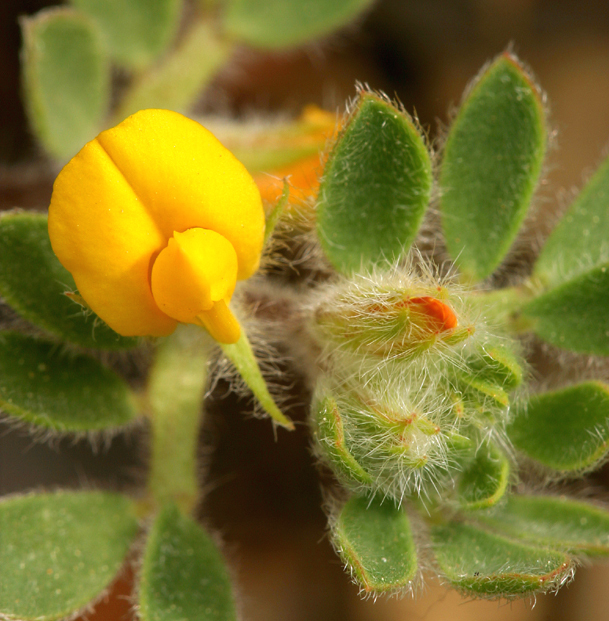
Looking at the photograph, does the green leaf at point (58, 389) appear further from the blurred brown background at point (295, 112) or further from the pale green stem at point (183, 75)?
the pale green stem at point (183, 75)

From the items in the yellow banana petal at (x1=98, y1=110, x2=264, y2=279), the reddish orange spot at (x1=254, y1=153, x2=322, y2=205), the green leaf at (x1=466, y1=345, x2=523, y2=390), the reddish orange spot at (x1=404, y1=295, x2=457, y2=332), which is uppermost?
the yellow banana petal at (x1=98, y1=110, x2=264, y2=279)

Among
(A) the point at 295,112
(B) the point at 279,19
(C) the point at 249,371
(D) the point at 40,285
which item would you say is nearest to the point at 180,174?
(C) the point at 249,371

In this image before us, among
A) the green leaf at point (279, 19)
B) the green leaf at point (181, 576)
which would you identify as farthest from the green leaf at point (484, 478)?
the green leaf at point (279, 19)

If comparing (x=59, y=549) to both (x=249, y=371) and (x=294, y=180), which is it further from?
(x=294, y=180)

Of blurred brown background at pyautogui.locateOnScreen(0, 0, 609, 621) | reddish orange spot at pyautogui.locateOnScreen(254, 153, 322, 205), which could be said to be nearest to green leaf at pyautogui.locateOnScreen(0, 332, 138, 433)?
blurred brown background at pyautogui.locateOnScreen(0, 0, 609, 621)

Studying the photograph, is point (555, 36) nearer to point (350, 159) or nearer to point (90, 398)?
point (350, 159)

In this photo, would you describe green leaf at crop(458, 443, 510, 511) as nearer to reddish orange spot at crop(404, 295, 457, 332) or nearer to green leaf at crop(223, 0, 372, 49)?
reddish orange spot at crop(404, 295, 457, 332)
